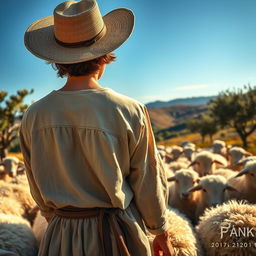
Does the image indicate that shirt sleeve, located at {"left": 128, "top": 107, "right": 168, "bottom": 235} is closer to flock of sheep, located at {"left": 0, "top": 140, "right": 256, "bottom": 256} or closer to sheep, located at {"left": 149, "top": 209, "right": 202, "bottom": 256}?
flock of sheep, located at {"left": 0, "top": 140, "right": 256, "bottom": 256}

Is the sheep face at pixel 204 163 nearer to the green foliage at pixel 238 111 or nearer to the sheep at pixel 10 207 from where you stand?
the sheep at pixel 10 207

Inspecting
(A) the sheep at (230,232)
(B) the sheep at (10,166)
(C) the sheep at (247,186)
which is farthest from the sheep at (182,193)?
(B) the sheep at (10,166)

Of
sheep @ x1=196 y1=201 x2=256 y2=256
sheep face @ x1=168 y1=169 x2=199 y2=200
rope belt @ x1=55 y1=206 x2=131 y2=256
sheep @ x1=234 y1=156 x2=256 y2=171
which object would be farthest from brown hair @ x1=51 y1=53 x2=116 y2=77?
sheep @ x1=234 y1=156 x2=256 y2=171

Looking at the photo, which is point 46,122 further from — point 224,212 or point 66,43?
point 224,212

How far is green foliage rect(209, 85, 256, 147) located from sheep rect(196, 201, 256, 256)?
26.6 metres

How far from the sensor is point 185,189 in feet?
19.6

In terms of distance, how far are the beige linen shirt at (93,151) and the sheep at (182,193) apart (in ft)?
13.5

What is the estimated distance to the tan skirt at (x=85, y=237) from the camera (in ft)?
5.60

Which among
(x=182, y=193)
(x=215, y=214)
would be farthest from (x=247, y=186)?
(x=215, y=214)

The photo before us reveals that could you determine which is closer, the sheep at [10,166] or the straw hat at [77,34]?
the straw hat at [77,34]

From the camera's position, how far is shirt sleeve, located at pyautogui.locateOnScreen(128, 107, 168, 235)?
70.4 inches

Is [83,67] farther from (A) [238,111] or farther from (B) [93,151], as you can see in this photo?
(A) [238,111]

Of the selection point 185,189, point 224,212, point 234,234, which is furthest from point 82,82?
point 185,189

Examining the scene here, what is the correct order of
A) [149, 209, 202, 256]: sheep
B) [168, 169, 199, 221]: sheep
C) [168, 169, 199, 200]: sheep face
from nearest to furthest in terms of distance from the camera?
[149, 209, 202, 256]: sheep < [168, 169, 199, 221]: sheep < [168, 169, 199, 200]: sheep face
